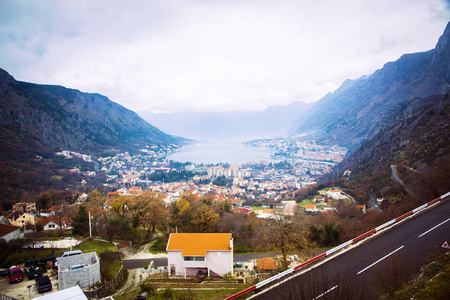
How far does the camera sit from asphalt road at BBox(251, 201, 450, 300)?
14.4ft

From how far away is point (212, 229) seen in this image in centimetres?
1597

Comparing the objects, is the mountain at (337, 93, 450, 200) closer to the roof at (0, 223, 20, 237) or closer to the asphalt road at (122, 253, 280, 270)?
the asphalt road at (122, 253, 280, 270)

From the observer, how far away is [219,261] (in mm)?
9820

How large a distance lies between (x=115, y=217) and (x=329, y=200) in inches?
1000

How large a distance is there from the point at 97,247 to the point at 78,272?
4772mm

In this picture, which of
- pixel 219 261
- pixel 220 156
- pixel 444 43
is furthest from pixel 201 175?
pixel 444 43

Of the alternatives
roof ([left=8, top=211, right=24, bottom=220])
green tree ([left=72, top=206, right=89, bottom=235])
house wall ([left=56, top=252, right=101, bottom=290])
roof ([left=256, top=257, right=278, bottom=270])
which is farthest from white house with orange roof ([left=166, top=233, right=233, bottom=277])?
roof ([left=8, top=211, right=24, bottom=220])

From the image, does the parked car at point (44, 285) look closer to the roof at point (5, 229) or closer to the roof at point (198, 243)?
the roof at point (198, 243)

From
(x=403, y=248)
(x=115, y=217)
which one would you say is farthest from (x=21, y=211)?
(x=403, y=248)

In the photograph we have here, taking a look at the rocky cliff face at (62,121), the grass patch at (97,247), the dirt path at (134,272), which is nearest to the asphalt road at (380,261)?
the dirt path at (134,272)

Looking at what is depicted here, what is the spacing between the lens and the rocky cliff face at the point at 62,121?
56.5 meters

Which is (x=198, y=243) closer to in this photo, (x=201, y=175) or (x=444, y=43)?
(x=201, y=175)

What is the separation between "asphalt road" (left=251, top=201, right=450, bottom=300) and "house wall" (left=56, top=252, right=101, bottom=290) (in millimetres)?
6327

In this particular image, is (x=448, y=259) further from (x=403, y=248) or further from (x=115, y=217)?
(x=115, y=217)
